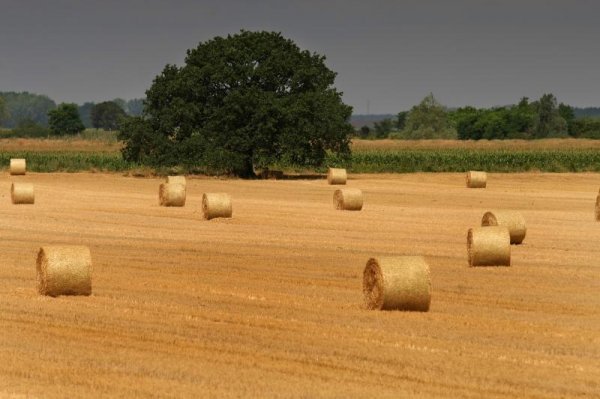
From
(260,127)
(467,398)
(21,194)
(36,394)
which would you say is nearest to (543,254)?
(467,398)

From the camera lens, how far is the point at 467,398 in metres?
14.3

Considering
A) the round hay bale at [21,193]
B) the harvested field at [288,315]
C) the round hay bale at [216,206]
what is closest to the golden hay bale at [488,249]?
the harvested field at [288,315]

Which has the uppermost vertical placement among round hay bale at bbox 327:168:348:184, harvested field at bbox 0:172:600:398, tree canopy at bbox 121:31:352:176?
tree canopy at bbox 121:31:352:176

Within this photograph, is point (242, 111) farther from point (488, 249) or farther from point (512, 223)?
point (488, 249)

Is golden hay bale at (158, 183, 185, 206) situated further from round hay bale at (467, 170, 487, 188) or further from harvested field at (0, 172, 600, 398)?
round hay bale at (467, 170, 487, 188)

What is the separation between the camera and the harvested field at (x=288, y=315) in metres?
15.1

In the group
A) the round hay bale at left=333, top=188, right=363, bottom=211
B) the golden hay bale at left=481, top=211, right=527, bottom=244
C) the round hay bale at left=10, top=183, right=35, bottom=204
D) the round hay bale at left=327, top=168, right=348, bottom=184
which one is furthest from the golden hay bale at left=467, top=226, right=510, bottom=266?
the round hay bale at left=327, top=168, right=348, bottom=184

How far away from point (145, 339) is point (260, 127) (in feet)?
152

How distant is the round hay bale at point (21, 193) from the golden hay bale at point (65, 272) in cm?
2200

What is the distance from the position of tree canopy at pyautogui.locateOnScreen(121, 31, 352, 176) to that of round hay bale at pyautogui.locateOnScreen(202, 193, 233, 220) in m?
25.8

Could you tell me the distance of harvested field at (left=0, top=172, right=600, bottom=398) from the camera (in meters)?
15.1

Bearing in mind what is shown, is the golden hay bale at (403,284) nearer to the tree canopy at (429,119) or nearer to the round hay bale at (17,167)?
the round hay bale at (17,167)

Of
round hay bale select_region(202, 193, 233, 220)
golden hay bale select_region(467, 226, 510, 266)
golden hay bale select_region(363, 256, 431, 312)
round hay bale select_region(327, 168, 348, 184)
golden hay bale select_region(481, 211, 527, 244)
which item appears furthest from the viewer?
round hay bale select_region(327, 168, 348, 184)

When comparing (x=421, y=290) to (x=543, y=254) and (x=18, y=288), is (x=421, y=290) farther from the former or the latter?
(x=543, y=254)
